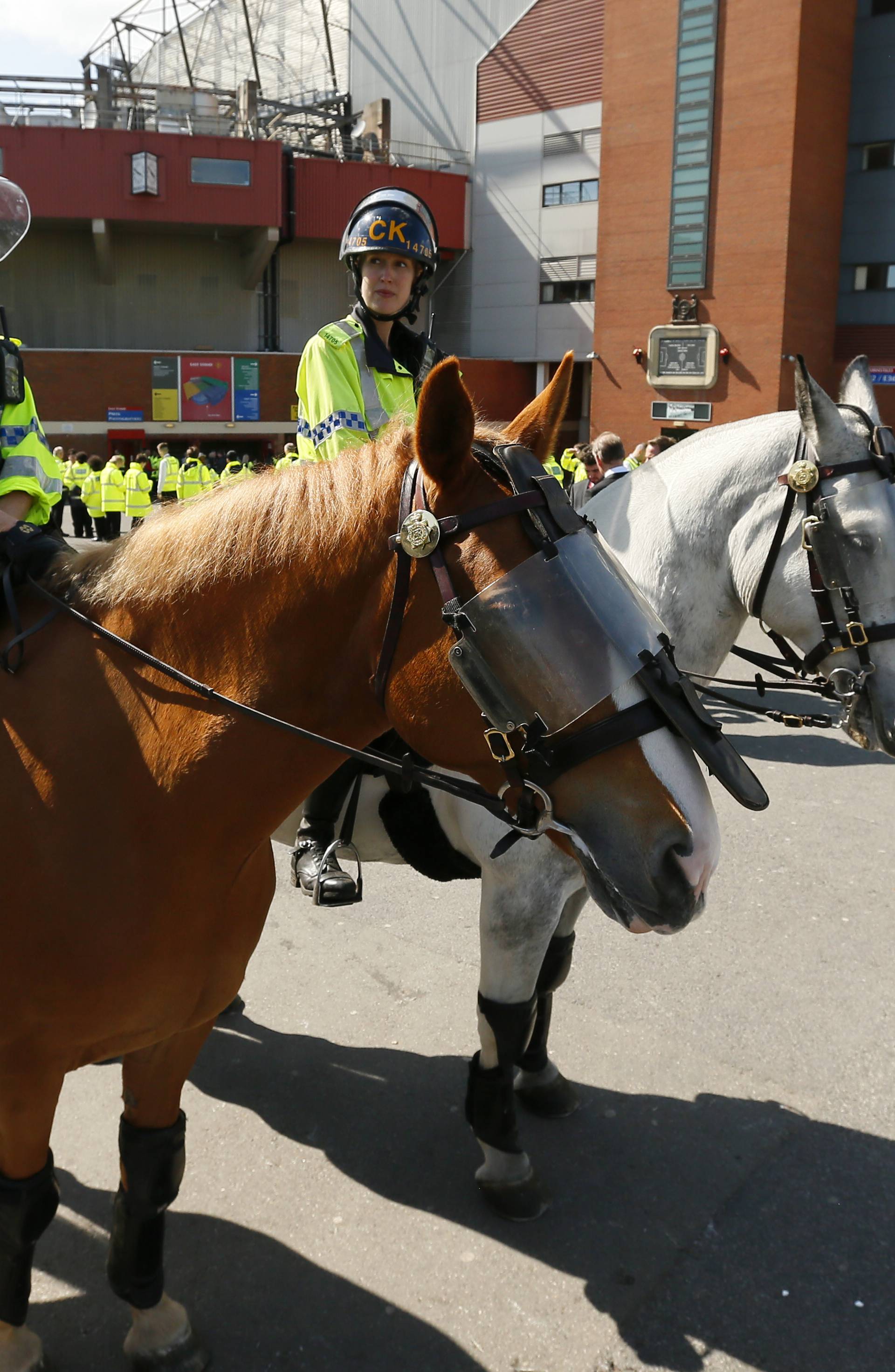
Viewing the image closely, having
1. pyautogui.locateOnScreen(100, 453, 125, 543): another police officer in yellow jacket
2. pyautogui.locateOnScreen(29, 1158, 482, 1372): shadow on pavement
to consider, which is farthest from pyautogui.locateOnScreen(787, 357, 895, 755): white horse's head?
pyautogui.locateOnScreen(100, 453, 125, 543): another police officer in yellow jacket

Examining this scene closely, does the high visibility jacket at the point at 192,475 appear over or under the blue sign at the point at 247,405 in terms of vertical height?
under

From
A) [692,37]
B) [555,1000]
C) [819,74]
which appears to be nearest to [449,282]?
[692,37]

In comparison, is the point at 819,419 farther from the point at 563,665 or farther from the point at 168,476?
the point at 168,476

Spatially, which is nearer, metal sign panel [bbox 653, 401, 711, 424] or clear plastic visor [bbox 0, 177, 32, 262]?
clear plastic visor [bbox 0, 177, 32, 262]

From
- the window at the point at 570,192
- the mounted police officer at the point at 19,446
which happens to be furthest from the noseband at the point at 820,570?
the window at the point at 570,192

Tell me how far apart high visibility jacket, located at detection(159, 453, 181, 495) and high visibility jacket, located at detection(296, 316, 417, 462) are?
1946cm

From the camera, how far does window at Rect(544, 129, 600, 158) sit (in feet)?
107

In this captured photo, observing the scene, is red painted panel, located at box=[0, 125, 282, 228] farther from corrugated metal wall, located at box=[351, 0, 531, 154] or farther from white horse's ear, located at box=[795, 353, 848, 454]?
white horse's ear, located at box=[795, 353, 848, 454]

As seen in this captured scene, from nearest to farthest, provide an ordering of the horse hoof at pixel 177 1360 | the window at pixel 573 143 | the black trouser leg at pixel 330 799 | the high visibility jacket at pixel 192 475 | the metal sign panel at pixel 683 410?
the horse hoof at pixel 177 1360, the black trouser leg at pixel 330 799, the high visibility jacket at pixel 192 475, the metal sign panel at pixel 683 410, the window at pixel 573 143

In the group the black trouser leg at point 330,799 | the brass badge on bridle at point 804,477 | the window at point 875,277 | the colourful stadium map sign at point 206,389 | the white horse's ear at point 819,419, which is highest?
the window at point 875,277

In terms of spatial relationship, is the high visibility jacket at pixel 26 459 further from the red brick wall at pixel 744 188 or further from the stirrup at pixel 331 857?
the red brick wall at pixel 744 188

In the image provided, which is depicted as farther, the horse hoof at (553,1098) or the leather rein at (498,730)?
the horse hoof at (553,1098)

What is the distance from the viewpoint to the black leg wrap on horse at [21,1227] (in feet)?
7.73

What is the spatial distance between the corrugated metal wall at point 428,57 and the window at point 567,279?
224 inches
